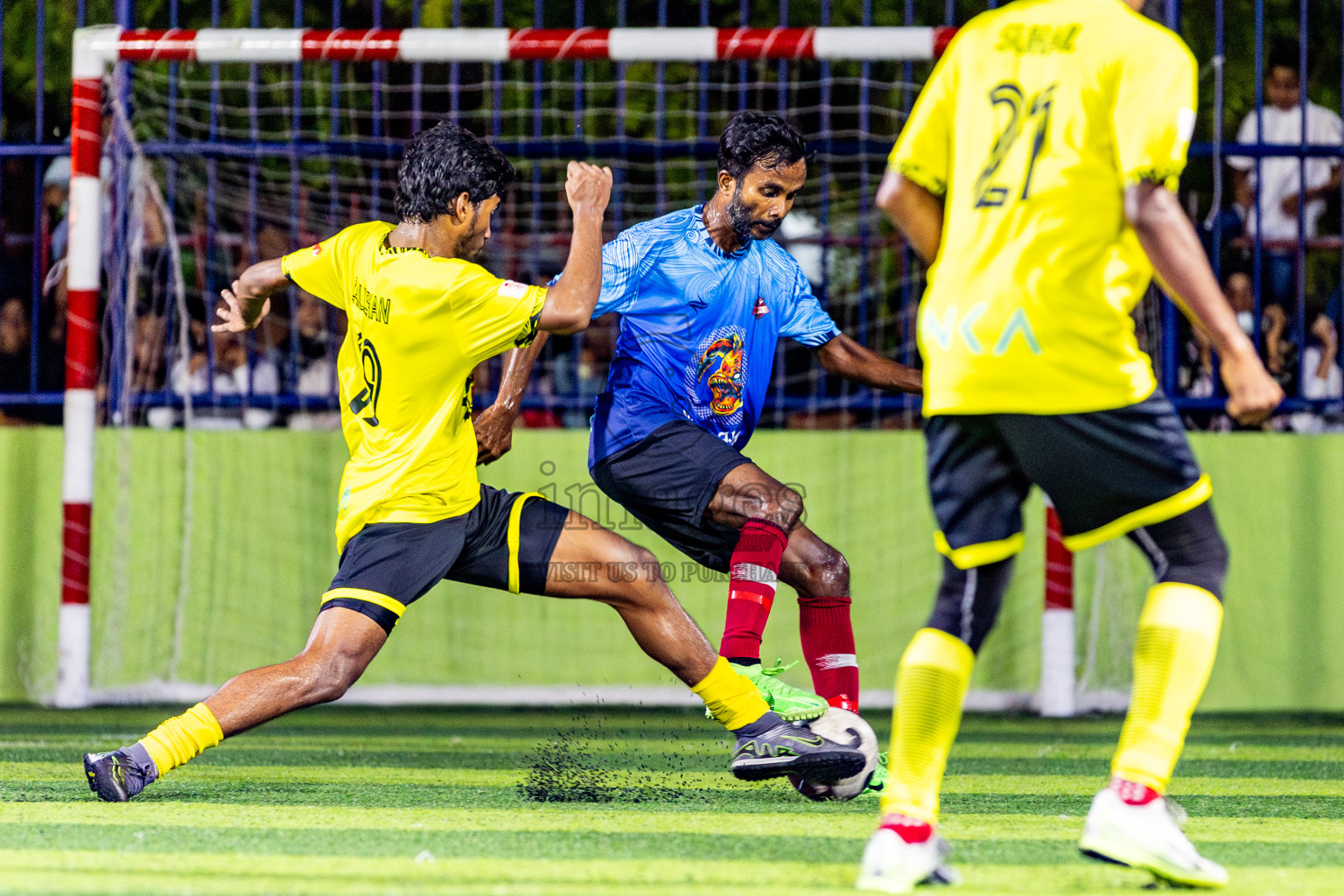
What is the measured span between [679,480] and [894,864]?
6.16ft

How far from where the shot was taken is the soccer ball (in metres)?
4.20

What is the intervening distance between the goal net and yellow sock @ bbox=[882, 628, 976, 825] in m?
4.33

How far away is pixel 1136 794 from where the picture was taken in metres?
2.91

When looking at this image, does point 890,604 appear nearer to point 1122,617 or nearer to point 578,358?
point 1122,617

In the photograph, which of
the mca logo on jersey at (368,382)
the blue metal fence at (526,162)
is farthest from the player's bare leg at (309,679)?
the blue metal fence at (526,162)

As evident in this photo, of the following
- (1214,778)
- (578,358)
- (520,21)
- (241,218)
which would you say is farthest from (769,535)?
(520,21)

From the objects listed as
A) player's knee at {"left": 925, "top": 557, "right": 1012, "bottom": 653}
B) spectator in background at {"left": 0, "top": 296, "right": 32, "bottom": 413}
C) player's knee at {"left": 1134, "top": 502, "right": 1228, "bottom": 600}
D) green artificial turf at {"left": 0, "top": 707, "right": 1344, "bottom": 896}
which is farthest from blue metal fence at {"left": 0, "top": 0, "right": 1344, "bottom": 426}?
player's knee at {"left": 925, "top": 557, "right": 1012, "bottom": 653}

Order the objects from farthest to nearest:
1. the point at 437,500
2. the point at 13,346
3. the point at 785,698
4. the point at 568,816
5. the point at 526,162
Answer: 1. the point at 13,346
2. the point at 526,162
3. the point at 785,698
4. the point at 437,500
5. the point at 568,816

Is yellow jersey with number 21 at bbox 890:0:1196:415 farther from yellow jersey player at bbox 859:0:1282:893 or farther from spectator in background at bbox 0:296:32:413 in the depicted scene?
spectator in background at bbox 0:296:32:413

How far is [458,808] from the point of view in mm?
4141

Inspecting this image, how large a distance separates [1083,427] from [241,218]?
6.22 m

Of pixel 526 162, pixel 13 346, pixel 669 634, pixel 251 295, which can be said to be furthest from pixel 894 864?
pixel 13 346

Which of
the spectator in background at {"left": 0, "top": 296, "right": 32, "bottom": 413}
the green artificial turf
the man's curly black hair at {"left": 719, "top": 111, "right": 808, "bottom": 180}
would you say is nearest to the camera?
the green artificial turf

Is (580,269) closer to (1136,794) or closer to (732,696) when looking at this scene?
(732,696)
